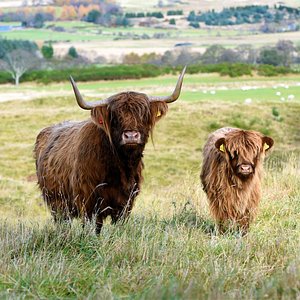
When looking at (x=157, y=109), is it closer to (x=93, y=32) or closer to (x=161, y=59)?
(x=161, y=59)

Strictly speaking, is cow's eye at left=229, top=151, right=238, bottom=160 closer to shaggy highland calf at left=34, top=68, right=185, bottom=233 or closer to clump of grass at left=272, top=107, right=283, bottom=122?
shaggy highland calf at left=34, top=68, right=185, bottom=233

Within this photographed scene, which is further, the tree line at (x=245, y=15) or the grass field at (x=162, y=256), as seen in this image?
the tree line at (x=245, y=15)

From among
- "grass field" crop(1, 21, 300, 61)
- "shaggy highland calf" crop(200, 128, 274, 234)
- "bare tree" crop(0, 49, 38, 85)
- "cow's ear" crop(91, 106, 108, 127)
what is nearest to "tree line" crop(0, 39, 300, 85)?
"bare tree" crop(0, 49, 38, 85)

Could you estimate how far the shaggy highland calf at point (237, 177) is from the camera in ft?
23.4

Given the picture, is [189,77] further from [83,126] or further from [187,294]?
[187,294]

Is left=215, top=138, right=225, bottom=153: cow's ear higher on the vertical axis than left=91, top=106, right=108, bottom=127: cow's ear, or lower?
lower

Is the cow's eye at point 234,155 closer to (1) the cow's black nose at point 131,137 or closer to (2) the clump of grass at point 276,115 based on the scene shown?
(1) the cow's black nose at point 131,137

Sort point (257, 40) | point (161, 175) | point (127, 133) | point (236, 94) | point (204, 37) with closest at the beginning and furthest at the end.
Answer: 1. point (127, 133)
2. point (161, 175)
3. point (236, 94)
4. point (257, 40)
5. point (204, 37)

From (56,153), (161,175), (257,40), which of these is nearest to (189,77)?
(161,175)

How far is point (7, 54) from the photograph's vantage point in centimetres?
7506

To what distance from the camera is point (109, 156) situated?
678 centimetres

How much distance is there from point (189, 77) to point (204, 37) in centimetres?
5434

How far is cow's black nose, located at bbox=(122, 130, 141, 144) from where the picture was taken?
6312 millimetres

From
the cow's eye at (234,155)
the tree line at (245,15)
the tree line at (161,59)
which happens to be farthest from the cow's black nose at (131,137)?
the tree line at (245,15)
